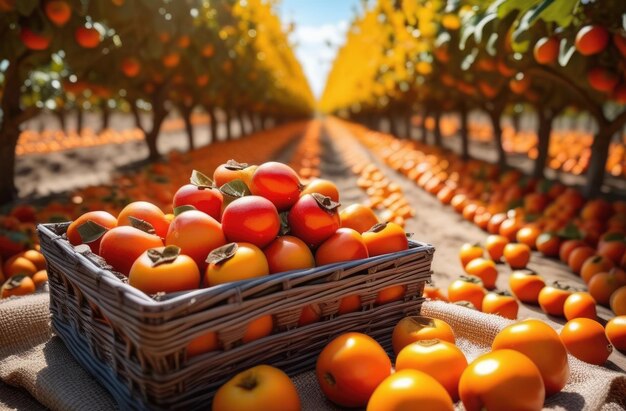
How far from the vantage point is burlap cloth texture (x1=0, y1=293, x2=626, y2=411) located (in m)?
1.65

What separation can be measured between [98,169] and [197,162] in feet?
12.4

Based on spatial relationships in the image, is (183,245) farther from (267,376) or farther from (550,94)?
(550,94)

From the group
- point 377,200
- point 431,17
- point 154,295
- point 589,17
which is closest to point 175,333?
point 154,295

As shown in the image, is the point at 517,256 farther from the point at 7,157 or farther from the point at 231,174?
the point at 7,157

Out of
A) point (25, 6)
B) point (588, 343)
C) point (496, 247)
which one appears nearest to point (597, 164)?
point (496, 247)

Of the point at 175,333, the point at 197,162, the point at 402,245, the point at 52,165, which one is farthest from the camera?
the point at 52,165

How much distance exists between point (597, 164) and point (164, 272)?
579 cm

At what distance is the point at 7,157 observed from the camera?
5.76 meters

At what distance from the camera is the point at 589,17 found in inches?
155

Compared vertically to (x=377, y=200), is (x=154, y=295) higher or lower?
higher

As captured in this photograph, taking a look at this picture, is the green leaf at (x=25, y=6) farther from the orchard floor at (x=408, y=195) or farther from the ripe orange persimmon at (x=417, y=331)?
the ripe orange persimmon at (x=417, y=331)

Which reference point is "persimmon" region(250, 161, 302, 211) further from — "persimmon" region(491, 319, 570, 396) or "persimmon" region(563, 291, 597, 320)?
"persimmon" region(563, 291, 597, 320)

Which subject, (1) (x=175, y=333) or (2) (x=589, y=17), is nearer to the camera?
(1) (x=175, y=333)

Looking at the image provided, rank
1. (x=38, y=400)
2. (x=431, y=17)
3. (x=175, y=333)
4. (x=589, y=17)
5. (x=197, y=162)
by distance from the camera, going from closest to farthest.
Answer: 1. (x=175, y=333)
2. (x=38, y=400)
3. (x=589, y=17)
4. (x=431, y=17)
5. (x=197, y=162)
